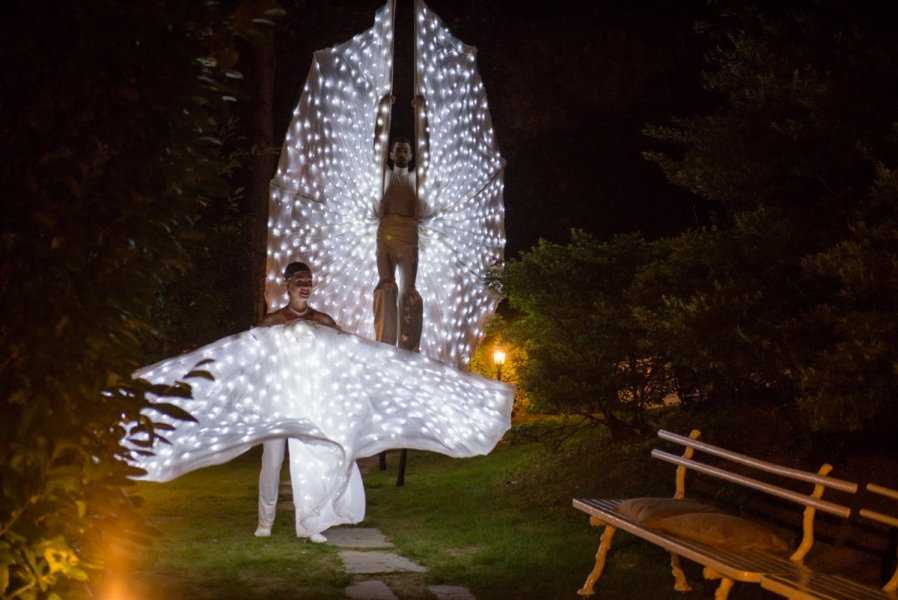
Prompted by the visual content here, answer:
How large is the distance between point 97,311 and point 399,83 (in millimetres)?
17697

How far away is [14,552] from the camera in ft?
9.15

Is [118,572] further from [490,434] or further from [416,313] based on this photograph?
[416,313]

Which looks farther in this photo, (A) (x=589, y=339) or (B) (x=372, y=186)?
(B) (x=372, y=186)

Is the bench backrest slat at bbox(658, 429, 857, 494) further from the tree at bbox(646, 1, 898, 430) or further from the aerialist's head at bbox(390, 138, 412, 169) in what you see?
the aerialist's head at bbox(390, 138, 412, 169)

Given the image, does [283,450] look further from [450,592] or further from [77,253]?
[77,253]

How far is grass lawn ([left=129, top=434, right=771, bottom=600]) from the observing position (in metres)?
6.08

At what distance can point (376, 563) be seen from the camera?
6824mm

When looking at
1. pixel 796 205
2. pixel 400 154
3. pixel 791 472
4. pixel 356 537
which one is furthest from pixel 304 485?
pixel 400 154

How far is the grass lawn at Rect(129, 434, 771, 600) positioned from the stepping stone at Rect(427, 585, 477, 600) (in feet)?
0.24

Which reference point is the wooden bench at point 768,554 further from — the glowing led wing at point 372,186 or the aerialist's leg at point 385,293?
the glowing led wing at point 372,186

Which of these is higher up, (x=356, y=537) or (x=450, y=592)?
(x=450, y=592)

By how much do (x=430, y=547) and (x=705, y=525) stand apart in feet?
9.04

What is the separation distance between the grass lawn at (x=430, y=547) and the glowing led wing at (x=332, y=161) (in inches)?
113

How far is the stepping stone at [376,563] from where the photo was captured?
660 cm
